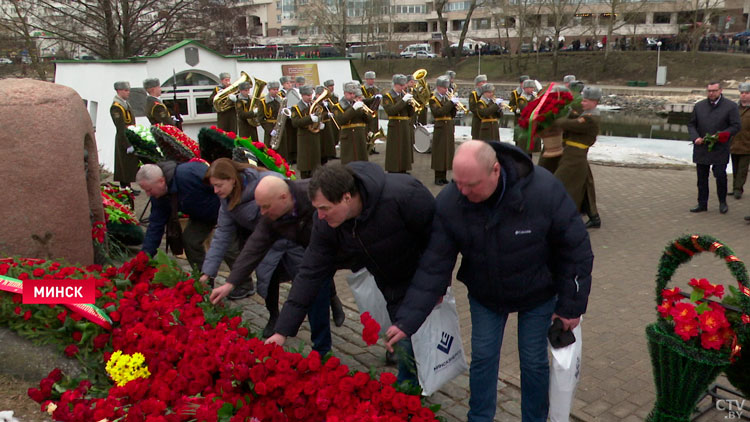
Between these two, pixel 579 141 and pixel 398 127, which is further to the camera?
pixel 398 127

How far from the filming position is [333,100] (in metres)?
15.3

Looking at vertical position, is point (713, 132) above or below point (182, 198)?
above

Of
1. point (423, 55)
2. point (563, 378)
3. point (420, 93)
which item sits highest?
point (423, 55)

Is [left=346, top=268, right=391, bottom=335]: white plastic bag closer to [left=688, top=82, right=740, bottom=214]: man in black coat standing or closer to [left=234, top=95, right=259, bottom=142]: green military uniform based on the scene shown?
[left=688, top=82, right=740, bottom=214]: man in black coat standing

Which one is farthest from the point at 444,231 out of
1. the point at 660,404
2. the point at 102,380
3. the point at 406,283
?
the point at 102,380

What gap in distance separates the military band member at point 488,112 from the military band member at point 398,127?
1.32 metres

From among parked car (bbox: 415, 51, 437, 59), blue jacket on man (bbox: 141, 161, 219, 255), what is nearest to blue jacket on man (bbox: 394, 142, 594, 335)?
blue jacket on man (bbox: 141, 161, 219, 255)

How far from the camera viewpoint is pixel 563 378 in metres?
3.84

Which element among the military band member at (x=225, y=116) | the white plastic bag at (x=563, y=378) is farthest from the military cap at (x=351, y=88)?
the white plastic bag at (x=563, y=378)

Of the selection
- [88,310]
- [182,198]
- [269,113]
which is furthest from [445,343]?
[269,113]

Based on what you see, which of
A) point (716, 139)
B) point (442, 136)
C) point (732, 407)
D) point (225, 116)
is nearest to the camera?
point (732, 407)

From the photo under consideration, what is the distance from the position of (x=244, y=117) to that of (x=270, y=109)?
1.83ft

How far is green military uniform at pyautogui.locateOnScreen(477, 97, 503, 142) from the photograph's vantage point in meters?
13.2
